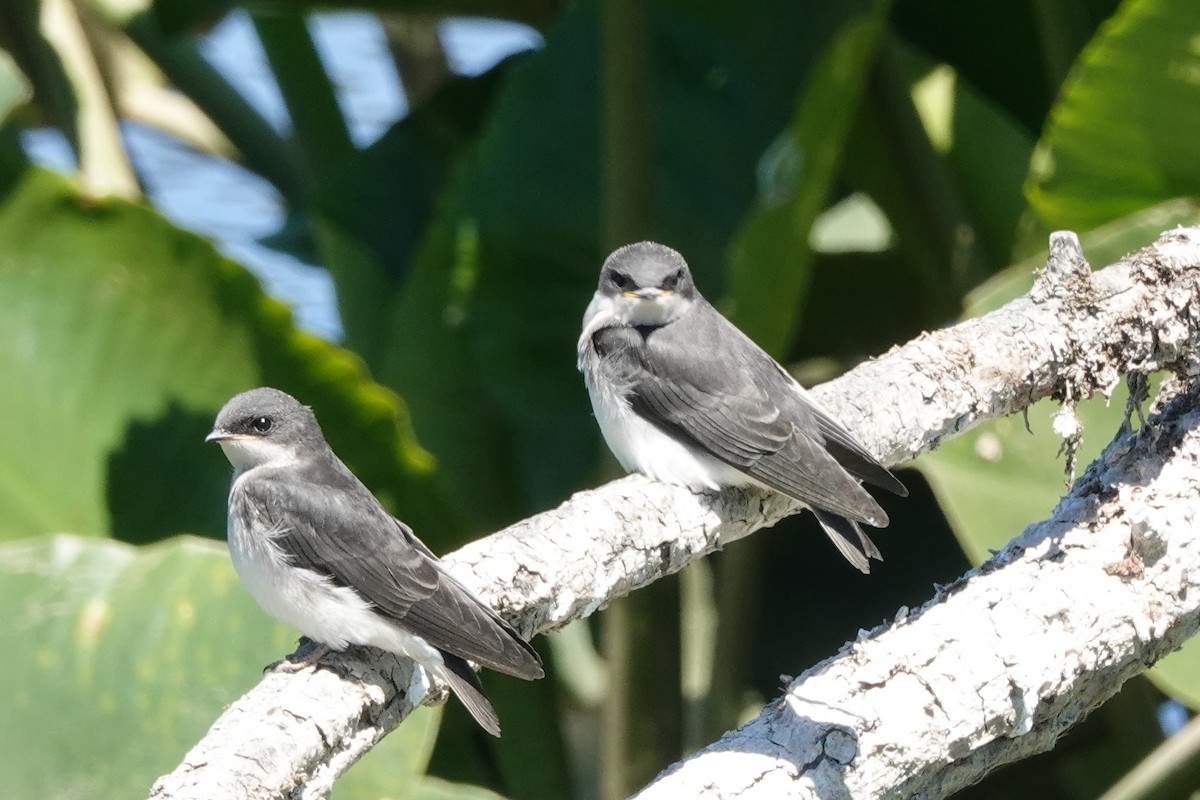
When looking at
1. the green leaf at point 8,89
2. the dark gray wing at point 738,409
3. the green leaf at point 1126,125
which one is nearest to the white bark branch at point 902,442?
the dark gray wing at point 738,409

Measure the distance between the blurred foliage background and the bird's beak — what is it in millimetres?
393

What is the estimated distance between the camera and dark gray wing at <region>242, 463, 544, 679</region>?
2.47 m

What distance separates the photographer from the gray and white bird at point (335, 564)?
251 centimetres

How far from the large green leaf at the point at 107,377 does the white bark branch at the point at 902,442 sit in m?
1.46

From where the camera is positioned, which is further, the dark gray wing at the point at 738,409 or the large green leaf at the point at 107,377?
the large green leaf at the point at 107,377

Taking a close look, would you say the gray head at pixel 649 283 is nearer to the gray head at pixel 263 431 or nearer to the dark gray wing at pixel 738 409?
the dark gray wing at pixel 738 409

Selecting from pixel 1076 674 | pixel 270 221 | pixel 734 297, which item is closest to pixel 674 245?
pixel 734 297

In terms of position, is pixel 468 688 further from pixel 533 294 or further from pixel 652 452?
pixel 533 294

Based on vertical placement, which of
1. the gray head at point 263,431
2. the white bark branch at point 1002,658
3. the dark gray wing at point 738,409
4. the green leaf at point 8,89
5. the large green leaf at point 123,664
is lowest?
the large green leaf at point 123,664

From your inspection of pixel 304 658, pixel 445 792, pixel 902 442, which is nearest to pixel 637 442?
pixel 902 442

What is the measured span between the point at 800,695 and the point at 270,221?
210 inches

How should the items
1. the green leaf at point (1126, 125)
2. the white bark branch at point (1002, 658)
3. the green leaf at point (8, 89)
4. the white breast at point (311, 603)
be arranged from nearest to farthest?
the white bark branch at point (1002, 658) → the white breast at point (311, 603) → the green leaf at point (1126, 125) → the green leaf at point (8, 89)

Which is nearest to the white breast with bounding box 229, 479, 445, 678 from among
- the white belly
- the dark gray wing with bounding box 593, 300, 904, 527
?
the white belly

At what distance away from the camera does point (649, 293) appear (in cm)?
367
